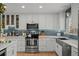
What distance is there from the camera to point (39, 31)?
7.48ft

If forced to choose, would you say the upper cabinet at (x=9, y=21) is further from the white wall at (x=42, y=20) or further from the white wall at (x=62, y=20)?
the white wall at (x=62, y=20)

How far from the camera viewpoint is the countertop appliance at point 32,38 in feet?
7.48

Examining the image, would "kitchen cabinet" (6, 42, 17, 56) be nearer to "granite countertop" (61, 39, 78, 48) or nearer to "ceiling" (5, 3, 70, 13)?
"ceiling" (5, 3, 70, 13)

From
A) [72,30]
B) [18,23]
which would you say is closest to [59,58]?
[72,30]

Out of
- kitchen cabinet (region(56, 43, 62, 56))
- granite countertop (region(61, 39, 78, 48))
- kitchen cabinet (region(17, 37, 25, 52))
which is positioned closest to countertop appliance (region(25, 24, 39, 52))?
kitchen cabinet (region(17, 37, 25, 52))

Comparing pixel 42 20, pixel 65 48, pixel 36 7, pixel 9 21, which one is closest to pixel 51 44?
pixel 65 48

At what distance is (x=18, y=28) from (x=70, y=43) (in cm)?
92

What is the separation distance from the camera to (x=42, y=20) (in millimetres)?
2311

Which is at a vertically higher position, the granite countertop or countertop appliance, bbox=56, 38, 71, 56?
the granite countertop

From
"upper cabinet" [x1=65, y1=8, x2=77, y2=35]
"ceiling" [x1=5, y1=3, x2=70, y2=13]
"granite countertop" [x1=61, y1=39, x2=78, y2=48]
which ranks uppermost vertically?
"ceiling" [x1=5, y1=3, x2=70, y2=13]

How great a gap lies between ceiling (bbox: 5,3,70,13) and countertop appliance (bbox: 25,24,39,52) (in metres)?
0.26

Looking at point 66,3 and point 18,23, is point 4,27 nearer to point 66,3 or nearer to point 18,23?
point 18,23

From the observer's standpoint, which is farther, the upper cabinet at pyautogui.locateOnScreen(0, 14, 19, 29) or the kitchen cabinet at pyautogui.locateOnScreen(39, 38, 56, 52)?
the kitchen cabinet at pyautogui.locateOnScreen(39, 38, 56, 52)

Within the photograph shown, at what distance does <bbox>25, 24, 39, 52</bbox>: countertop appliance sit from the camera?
2.28m
